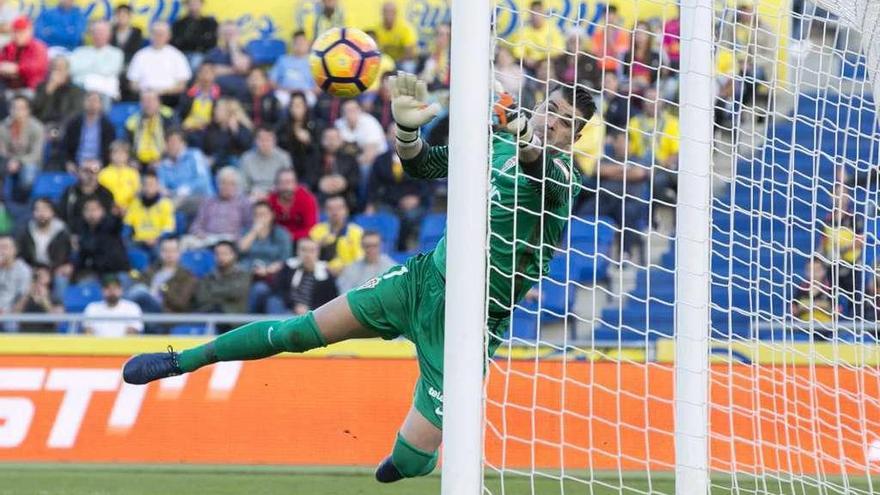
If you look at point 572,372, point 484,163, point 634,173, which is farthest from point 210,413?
point 484,163

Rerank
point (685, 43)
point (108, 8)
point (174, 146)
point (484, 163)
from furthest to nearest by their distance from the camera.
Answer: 1. point (108, 8)
2. point (174, 146)
3. point (685, 43)
4. point (484, 163)

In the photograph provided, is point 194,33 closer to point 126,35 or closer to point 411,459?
point 126,35

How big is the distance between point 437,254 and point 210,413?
14.4ft

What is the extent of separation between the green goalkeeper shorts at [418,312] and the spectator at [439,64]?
7221mm

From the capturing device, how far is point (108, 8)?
51.0 feet

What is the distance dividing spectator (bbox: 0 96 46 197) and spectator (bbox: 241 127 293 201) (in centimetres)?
221

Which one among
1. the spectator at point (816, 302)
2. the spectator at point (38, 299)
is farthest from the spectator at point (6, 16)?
the spectator at point (816, 302)

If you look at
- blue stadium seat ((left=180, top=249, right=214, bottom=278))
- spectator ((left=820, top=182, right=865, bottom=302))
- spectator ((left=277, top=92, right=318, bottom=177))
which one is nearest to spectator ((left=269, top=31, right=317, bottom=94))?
spectator ((left=277, top=92, right=318, bottom=177))

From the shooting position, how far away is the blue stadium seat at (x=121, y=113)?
14523 mm

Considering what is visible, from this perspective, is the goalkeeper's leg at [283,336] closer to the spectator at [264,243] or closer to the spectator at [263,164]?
the spectator at [264,243]

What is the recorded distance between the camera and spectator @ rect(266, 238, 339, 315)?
12.8 meters

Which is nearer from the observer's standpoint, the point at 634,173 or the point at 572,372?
the point at 572,372

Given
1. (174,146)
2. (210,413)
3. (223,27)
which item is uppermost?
(223,27)

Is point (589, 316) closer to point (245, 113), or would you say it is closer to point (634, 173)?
point (634, 173)
